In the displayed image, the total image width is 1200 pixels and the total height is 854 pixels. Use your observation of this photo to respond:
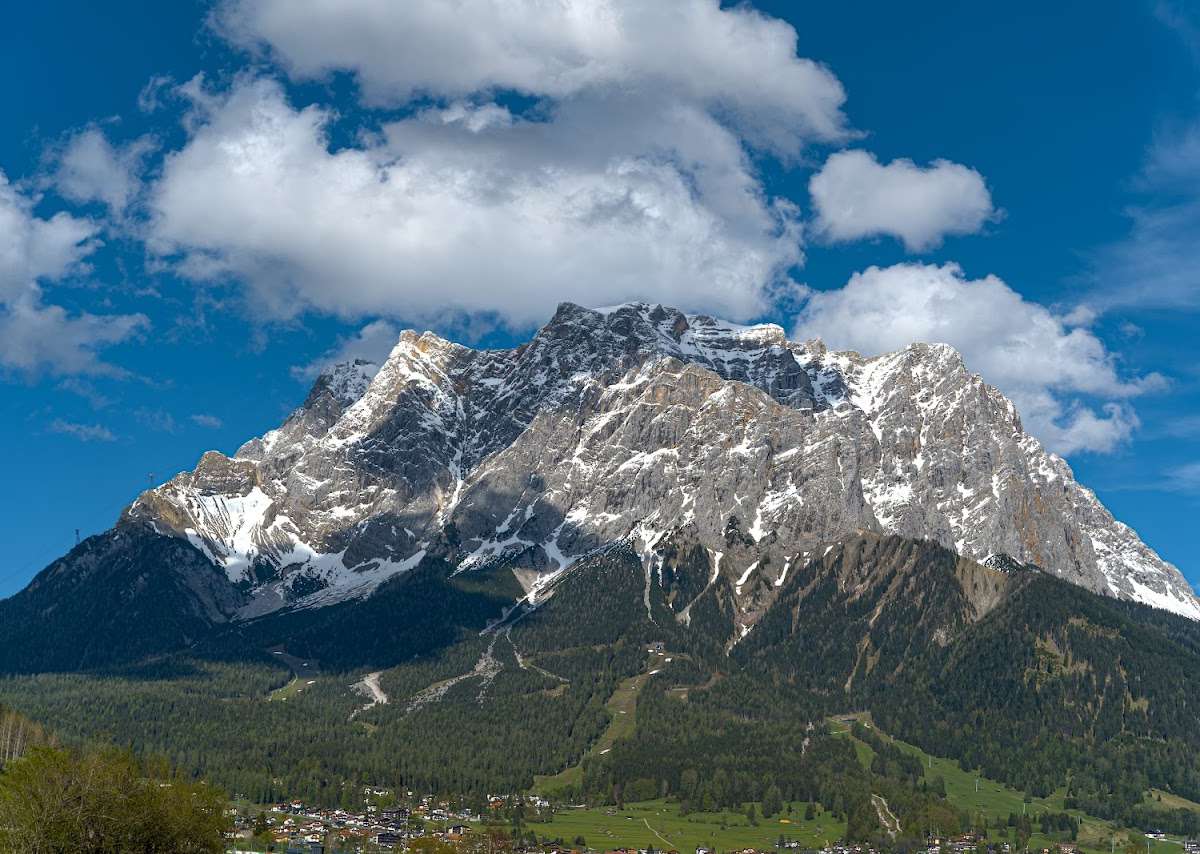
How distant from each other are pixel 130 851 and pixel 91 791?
36.0ft

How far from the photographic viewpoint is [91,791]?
172750 mm

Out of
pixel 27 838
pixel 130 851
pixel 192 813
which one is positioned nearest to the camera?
pixel 27 838

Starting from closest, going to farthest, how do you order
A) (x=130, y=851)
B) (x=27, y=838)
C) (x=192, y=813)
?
(x=27, y=838) < (x=130, y=851) < (x=192, y=813)

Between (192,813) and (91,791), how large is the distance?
24.5 meters

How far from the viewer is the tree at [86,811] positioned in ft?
551

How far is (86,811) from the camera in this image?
567ft

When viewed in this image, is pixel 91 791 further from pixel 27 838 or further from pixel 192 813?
pixel 192 813

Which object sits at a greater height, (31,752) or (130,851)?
(31,752)

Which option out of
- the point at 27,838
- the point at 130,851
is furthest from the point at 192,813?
the point at 27,838

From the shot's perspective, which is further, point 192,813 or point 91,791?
point 192,813

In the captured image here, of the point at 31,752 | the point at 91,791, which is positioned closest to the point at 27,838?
the point at 91,791

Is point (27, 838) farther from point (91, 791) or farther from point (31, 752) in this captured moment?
point (31, 752)

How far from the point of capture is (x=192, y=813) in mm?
195250

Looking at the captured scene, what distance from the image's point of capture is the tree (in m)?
168
